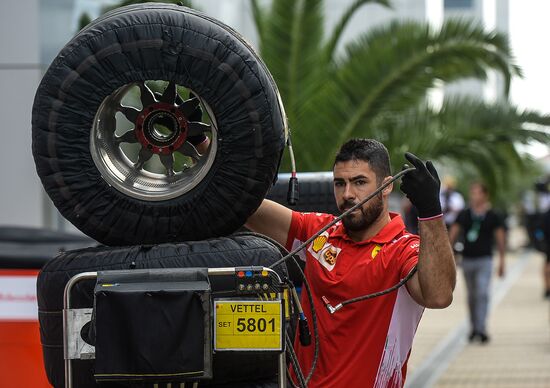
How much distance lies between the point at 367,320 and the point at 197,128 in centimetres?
101

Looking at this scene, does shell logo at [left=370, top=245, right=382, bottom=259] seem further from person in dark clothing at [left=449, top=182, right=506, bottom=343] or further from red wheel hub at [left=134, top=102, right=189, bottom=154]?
person in dark clothing at [left=449, top=182, right=506, bottom=343]

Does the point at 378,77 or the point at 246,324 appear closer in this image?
the point at 246,324

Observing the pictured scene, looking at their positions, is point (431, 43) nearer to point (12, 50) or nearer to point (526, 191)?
point (12, 50)

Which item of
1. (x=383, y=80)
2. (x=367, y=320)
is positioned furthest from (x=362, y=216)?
(x=383, y=80)

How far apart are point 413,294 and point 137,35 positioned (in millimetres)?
1431

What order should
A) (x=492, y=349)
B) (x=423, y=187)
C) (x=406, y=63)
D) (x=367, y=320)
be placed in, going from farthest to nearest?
(x=492, y=349)
(x=406, y=63)
(x=367, y=320)
(x=423, y=187)

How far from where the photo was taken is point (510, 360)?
1181 centimetres

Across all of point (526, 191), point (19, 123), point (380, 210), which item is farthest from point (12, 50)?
point (526, 191)


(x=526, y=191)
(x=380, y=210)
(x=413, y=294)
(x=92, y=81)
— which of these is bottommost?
(x=526, y=191)

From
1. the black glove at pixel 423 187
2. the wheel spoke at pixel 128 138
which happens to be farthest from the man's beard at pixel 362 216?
the wheel spoke at pixel 128 138

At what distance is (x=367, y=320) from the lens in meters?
4.36

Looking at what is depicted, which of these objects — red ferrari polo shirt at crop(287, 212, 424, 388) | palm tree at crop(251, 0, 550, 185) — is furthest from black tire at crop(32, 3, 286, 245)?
palm tree at crop(251, 0, 550, 185)

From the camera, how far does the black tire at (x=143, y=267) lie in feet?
12.6

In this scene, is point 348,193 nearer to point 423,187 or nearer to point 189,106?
point 423,187
